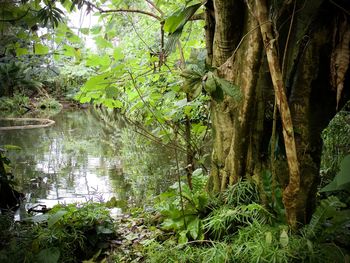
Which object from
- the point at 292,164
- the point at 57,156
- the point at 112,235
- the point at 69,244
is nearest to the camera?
the point at 292,164

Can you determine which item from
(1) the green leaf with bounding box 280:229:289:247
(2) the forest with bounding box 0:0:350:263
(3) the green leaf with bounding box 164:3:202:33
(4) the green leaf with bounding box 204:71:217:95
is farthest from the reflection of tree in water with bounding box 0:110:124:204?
(4) the green leaf with bounding box 204:71:217:95

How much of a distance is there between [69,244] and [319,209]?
5.09ft

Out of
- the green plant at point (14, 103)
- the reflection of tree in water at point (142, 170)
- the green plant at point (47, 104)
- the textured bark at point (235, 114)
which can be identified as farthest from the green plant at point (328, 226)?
the green plant at point (47, 104)

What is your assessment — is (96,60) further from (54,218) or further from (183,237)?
(183,237)

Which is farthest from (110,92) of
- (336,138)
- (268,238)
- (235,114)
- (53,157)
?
(53,157)

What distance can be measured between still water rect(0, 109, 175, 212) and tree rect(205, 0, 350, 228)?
146 cm

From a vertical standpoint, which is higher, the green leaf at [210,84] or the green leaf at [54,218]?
the green leaf at [210,84]

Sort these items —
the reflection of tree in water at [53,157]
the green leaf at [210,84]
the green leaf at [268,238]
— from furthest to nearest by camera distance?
the reflection of tree in water at [53,157] < the green leaf at [268,238] < the green leaf at [210,84]

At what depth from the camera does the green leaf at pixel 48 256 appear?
6.19 feet

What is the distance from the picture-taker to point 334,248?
1670 mm

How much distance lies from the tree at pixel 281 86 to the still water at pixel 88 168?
1.46 meters

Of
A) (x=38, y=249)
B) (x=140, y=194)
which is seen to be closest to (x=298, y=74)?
(x=38, y=249)

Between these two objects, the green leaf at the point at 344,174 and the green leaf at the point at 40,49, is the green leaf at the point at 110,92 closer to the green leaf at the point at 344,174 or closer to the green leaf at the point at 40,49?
the green leaf at the point at 40,49

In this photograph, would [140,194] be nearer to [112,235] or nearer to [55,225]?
[112,235]
